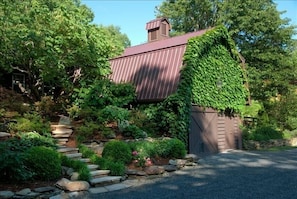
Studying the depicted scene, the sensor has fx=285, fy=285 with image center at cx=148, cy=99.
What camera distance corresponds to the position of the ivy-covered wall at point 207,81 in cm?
1093

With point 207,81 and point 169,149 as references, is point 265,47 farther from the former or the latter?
point 169,149

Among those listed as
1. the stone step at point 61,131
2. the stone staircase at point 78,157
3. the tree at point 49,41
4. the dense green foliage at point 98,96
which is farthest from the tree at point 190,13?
the stone staircase at point 78,157

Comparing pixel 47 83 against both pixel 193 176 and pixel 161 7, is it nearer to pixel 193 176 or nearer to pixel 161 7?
pixel 193 176

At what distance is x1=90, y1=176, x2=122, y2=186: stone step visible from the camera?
6209 millimetres

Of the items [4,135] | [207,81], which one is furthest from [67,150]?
[207,81]

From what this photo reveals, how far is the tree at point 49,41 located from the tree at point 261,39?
14.3 meters

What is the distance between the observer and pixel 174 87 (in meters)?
11.4

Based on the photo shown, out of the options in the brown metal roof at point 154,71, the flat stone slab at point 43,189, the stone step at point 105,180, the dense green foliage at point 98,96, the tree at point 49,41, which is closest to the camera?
the flat stone slab at point 43,189

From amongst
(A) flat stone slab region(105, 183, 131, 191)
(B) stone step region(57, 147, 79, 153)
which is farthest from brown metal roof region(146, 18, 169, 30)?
(A) flat stone slab region(105, 183, 131, 191)

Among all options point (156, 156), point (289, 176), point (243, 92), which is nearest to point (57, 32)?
point (156, 156)

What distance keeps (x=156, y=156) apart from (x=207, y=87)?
192 inches

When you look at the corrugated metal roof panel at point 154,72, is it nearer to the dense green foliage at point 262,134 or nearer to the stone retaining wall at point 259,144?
the stone retaining wall at point 259,144

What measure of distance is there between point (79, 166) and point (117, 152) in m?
1.37

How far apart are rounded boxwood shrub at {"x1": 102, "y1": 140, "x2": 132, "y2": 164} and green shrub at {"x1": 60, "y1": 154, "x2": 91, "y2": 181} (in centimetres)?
107
